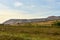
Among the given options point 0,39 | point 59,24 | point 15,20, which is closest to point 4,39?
point 0,39

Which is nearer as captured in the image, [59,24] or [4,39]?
[4,39]

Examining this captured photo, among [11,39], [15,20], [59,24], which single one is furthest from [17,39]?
[15,20]

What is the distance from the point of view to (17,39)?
88.7ft

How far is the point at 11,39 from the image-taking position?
87.6 feet

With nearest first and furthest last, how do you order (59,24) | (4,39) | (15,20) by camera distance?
(4,39) → (59,24) → (15,20)

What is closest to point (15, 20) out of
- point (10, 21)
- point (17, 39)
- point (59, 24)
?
point (10, 21)

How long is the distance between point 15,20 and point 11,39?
279ft

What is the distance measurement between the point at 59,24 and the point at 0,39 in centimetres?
4153

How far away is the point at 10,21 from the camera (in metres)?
112

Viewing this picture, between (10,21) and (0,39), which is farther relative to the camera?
(10,21)

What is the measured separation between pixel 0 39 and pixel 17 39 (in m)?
2.37

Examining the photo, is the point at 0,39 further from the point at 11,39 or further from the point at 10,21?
the point at 10,21

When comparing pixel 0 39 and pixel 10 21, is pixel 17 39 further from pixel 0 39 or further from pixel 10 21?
pixel 10 21

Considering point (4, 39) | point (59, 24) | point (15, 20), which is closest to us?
point (4, 39)
